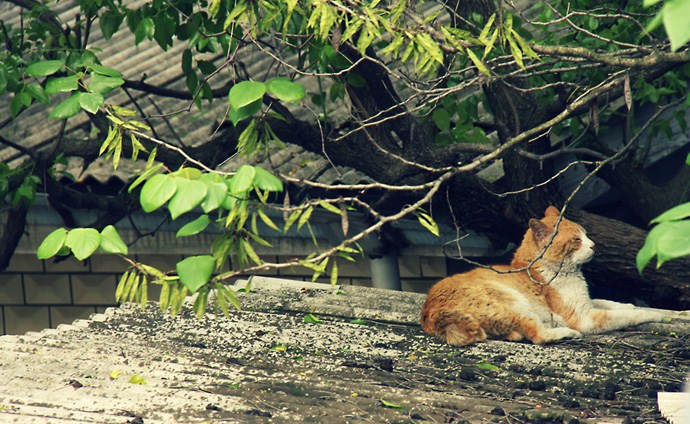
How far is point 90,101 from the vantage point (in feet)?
12.4

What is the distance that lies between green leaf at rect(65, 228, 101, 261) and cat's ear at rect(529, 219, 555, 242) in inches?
120

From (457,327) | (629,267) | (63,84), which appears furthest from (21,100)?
(629,267)

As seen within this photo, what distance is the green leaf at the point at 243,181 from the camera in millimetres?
2994

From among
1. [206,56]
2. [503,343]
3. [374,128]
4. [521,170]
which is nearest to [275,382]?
[503,343]

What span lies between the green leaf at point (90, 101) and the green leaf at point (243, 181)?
0.98m

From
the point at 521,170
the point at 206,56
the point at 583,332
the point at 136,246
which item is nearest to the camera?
the point at 583,332

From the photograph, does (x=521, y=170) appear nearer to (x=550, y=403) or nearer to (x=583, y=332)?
(x=583, y=332)

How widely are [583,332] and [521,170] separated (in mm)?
1400

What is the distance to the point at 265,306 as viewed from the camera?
19.1 feet

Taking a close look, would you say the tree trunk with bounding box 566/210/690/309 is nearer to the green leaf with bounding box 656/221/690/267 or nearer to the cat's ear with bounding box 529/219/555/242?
the cat's ear with bounding box 529/219/555/242

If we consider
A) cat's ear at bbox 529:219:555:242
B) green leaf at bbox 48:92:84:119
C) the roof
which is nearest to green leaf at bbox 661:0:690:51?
the roof

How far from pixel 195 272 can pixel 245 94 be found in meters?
0.71

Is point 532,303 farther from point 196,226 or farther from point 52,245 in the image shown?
point 52,245

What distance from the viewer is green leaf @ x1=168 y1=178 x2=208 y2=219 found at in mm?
2836
